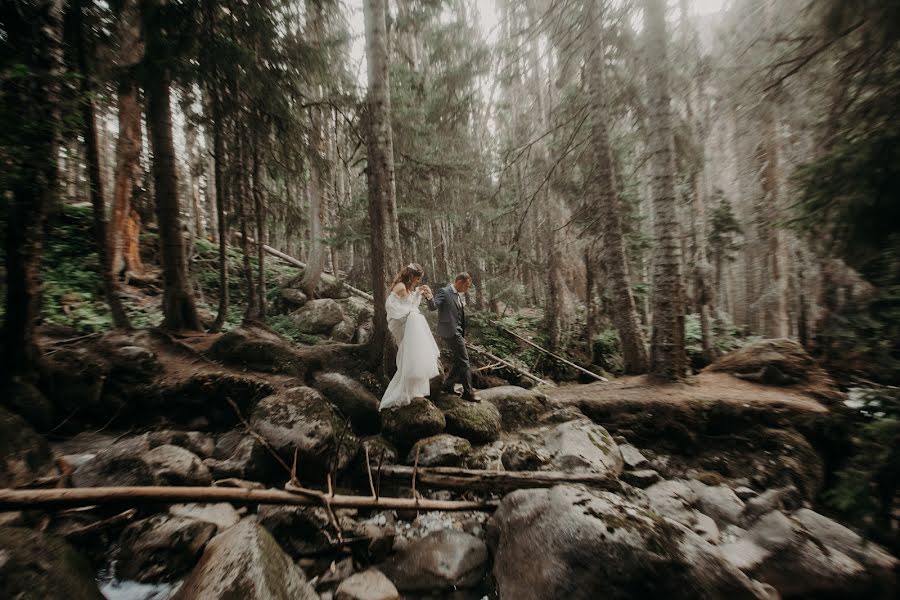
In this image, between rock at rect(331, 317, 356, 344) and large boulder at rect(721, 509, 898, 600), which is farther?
rock at rect(331, 317, 356, 344)

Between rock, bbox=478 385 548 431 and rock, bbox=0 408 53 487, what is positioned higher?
rock, bbox=0 408 53 487

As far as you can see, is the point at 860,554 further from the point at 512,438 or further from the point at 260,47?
the point at 260,47

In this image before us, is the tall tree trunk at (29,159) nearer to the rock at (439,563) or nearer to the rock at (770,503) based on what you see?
the rock at (439,563)

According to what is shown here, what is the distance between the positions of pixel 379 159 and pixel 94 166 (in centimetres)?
438

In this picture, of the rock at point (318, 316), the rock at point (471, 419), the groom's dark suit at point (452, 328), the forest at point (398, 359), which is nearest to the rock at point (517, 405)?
the forest at point (398, 359)

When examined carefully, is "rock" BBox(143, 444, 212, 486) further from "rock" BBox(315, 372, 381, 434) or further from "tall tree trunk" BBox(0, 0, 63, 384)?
"tall tree trunk" BBox(0, 0, 63, 384)

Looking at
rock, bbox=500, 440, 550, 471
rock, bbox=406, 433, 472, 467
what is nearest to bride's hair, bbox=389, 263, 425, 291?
rock, bbox=406, 433, 472, 467

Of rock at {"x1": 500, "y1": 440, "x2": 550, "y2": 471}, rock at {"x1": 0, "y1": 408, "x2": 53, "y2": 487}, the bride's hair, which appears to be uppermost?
the bride's hair

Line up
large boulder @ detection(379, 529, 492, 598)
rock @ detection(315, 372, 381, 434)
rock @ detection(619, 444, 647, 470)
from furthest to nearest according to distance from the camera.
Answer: rock @ detection(315, 372, 381, 434), rock @ detection(619, 444, 647, 470), large boulder @ detection(379, 529, 492, 598)

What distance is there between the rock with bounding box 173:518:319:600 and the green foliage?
4058mm

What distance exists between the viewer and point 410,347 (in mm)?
5156

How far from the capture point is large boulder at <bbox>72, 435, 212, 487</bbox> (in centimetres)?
320

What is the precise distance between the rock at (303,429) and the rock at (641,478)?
143 inches

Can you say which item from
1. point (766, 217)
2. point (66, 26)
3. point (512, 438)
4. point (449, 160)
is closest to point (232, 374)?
point (512, 438)
